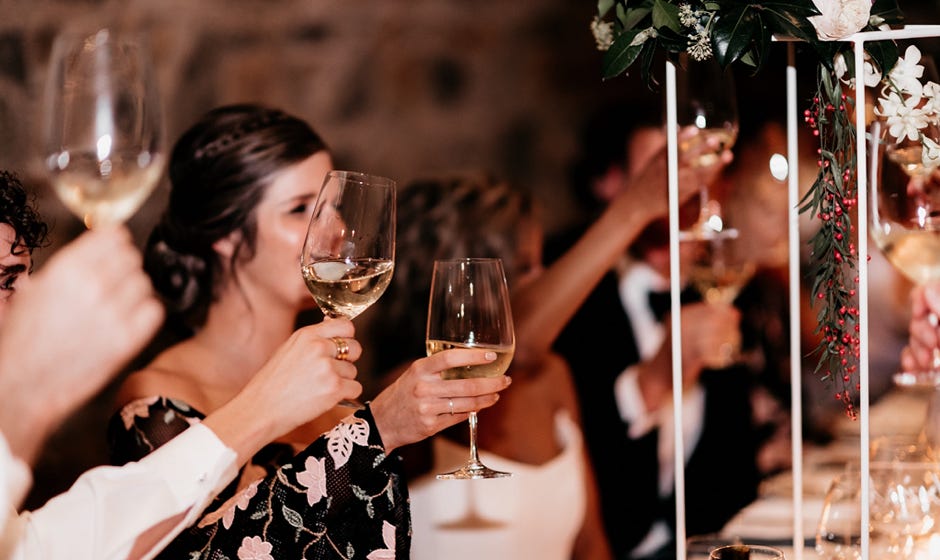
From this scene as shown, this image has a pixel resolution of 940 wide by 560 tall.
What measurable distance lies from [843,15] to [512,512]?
1.69m

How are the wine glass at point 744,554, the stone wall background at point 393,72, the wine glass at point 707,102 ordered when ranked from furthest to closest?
the stone wall background at point 393,72 → the wine glass at point 707,102 → the wine glass at point 744,554

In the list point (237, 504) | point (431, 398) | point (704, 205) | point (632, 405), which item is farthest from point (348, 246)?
point (632, 405)

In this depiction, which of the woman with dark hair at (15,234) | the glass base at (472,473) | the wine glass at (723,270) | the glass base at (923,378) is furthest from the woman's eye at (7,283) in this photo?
the wine glass at (723,270)

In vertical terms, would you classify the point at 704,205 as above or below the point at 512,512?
above

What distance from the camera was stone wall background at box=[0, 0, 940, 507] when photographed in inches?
76.9

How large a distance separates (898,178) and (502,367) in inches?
26.1

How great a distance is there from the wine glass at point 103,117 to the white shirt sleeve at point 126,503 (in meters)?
0.34

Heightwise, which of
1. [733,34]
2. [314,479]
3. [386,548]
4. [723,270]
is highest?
[733,34]

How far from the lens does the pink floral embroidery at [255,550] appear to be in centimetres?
146

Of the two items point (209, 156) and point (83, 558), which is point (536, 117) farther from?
point (83, 558)

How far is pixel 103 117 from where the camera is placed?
1.01m

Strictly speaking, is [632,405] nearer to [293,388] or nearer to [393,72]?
[393,72]

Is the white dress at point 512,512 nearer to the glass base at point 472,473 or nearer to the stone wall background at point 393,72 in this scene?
the stone wall background at point 393,72

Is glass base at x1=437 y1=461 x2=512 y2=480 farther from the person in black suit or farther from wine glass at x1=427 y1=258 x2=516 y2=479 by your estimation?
the person in black suit
